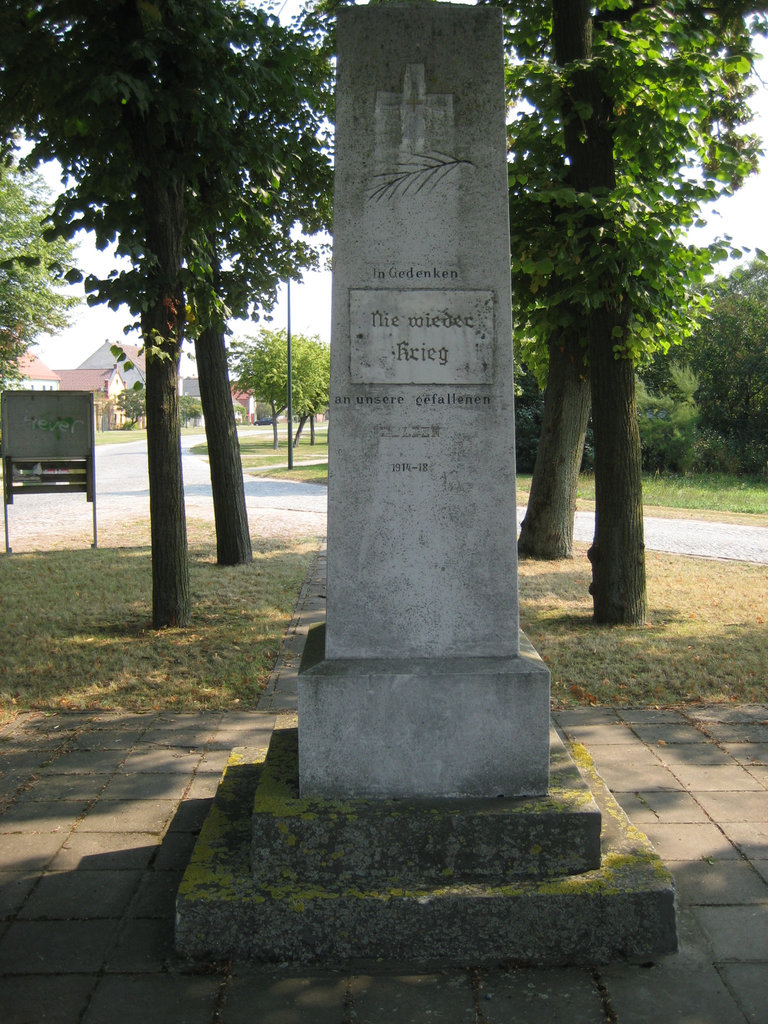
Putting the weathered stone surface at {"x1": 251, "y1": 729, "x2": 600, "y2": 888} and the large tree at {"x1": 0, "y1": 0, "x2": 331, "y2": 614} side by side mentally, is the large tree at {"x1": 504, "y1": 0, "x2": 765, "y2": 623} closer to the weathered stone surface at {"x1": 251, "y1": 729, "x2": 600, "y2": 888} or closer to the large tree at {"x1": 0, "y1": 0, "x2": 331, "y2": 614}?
the large tree at {"x1": 0, "y1": 0, "x2": 331, "y2": 614}

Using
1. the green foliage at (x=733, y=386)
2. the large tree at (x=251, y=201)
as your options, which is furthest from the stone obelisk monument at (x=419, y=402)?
the green foliage at (x=733, y=386)

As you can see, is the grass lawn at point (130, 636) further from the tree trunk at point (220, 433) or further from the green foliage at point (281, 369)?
the green foliage at point (281, 369)

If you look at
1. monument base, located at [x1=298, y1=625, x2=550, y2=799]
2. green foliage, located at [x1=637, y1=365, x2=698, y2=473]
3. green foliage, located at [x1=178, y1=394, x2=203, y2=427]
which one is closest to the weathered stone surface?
monument base, located at [x1=298, y1=625, x2=550, y2=799]

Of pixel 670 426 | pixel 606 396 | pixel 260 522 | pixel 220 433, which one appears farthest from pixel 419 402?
pixel 670 426

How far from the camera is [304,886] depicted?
10.2 feet

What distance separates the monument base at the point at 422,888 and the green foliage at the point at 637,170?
5.10m

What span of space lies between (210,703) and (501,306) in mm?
3787

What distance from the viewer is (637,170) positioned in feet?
25.6

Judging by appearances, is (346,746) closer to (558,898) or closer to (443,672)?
(443,672)

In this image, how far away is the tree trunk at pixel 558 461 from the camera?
1185 centimetres

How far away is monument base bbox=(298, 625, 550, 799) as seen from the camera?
3291 millimetres

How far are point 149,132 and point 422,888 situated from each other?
6.23 metres

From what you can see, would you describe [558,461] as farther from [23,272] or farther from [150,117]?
[23,272]

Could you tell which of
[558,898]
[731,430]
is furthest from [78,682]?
[731,430]
